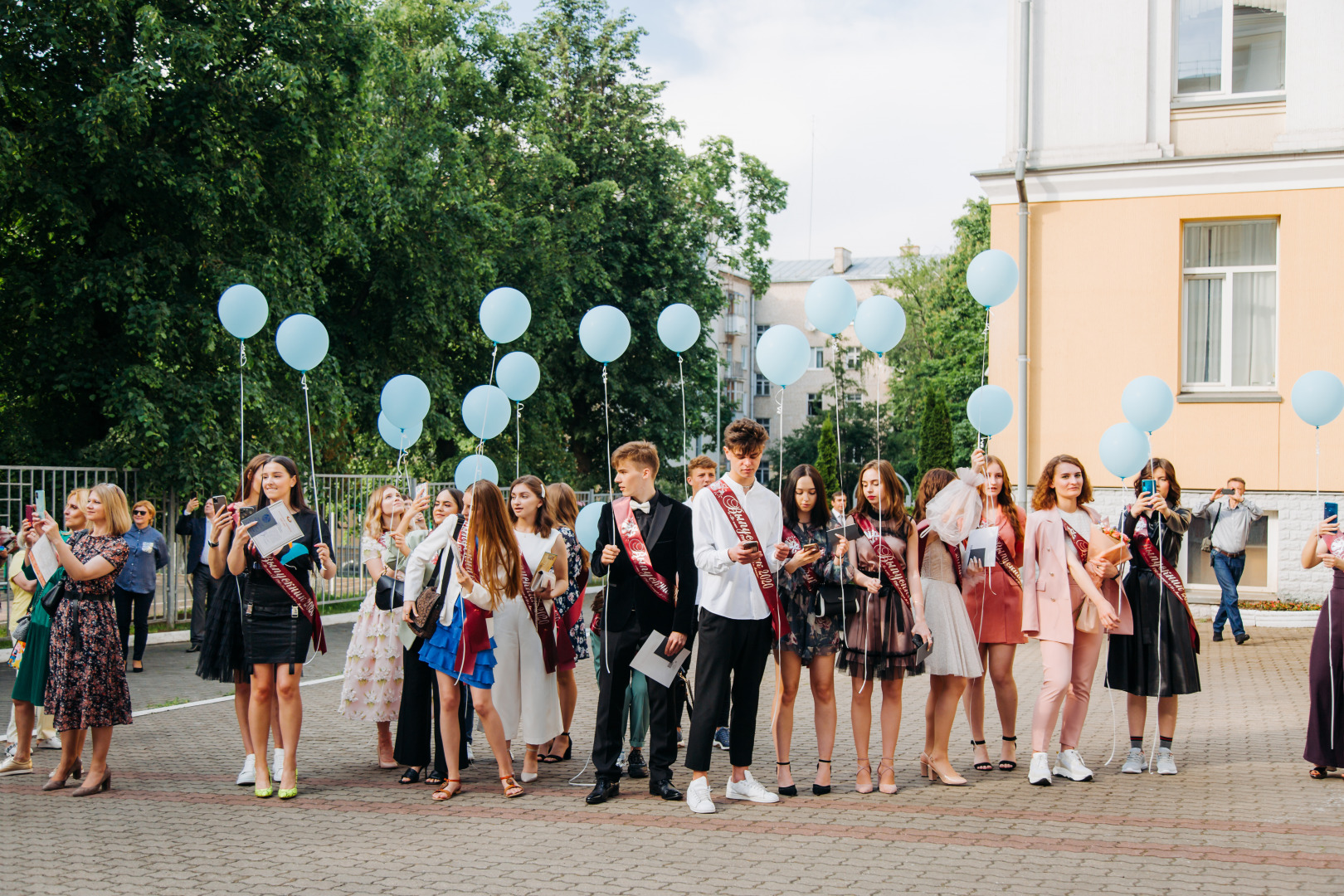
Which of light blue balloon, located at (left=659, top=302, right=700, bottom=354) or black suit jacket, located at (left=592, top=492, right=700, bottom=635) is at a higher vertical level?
light blue balloon, located at (left=659, top=302, right=700, bottom=354)

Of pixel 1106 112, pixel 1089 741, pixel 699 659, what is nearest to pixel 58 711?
pixel 699 659

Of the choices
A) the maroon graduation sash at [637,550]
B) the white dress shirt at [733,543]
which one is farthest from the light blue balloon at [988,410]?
the maroon graduation sash at [637,550]

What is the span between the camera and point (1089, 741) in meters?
8.39

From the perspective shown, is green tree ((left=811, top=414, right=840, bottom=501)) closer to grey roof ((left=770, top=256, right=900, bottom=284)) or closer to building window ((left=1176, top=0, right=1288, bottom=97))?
building window ((left=1176, top=0, right=1288, bottom=97))

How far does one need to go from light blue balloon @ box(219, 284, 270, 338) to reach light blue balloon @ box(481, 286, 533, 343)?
1.85m

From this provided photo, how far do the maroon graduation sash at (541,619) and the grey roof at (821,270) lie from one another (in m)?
73.9

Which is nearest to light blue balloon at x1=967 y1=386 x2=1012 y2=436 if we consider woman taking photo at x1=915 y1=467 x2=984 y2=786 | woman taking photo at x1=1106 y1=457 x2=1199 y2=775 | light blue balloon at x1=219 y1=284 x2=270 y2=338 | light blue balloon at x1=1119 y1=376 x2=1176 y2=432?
light blue balloon at x1=1119 y1=376 x2=1176 y2=432

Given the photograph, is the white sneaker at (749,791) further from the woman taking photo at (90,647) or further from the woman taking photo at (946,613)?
the woman taking photo at (90,647)

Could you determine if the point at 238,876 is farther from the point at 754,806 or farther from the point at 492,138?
the point at 492,138

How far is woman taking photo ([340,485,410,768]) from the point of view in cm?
754

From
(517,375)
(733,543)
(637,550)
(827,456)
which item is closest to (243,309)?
(517,375)

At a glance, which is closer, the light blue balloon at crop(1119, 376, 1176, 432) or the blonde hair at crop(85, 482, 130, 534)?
the blonde hair at crop(85, 482, 130, 534)

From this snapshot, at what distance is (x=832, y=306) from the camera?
837cm

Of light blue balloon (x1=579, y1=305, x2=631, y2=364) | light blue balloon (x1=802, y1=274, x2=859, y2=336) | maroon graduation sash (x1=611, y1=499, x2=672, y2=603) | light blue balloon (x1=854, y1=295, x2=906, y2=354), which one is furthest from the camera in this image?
light blue balloon (x1=854, y1=295, x2=906, y2=354)
